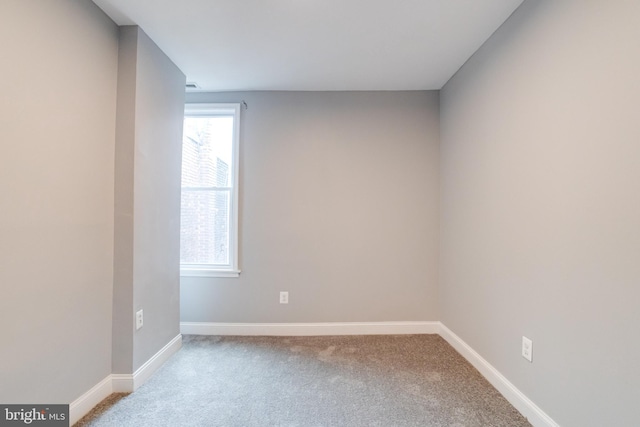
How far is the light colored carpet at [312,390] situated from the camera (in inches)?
66.4

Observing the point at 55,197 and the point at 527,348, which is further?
the point at 527,348

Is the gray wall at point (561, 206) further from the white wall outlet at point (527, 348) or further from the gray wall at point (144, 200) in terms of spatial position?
the gray wall at point (144, 200)

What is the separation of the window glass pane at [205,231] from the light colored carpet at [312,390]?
2.63 feet

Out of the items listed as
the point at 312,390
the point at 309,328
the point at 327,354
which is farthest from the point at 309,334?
the point at 312,390

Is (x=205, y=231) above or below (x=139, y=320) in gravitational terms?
above

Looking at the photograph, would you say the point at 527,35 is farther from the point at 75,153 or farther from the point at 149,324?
the point at 149,324

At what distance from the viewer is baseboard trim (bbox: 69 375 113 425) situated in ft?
5.38

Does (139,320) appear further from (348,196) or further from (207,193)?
(348,196)

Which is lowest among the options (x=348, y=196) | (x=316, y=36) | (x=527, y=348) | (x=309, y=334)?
(x=309, y=334)

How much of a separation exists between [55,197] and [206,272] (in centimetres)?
156

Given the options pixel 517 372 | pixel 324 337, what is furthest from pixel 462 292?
pixel 324 337

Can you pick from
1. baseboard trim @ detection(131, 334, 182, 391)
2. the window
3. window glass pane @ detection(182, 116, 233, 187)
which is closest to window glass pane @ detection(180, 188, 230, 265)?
the window

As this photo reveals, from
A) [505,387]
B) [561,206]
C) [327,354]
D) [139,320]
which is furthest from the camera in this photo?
[327,354]

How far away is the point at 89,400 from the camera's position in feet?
5.77
